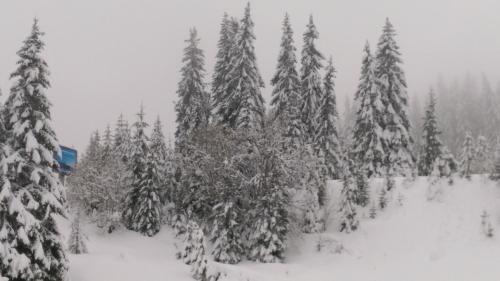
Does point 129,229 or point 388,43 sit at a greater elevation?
point 388,43

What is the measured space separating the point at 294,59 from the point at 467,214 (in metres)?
19.4

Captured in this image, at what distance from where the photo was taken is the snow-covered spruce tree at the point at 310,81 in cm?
3728

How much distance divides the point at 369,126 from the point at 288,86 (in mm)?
7423

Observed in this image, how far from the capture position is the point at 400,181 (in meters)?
30.1

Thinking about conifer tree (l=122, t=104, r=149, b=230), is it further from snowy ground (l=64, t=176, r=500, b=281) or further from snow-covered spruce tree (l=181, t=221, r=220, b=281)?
snow-covered spruce tree (l=181, t=221, r=220, b=281)

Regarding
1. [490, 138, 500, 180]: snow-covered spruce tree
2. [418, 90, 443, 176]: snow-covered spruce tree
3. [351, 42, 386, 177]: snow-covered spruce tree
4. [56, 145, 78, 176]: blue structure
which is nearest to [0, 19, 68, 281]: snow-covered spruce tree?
[490, 138, 500, 180]: snow-covered spruce tree

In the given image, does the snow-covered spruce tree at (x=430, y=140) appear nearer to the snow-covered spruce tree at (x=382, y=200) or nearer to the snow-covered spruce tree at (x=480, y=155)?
the snow-covered spruce tree at (x=480, y=155)

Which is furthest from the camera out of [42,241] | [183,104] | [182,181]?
[183,104]

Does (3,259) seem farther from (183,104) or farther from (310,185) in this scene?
(183,104)

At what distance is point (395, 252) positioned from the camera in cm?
2305

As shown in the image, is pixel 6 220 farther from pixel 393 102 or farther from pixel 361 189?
pixel 393 102

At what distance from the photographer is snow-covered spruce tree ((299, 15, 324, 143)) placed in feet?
122

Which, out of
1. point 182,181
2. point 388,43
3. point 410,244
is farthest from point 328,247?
point 388,43

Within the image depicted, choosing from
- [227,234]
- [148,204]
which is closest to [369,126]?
[227,234]
